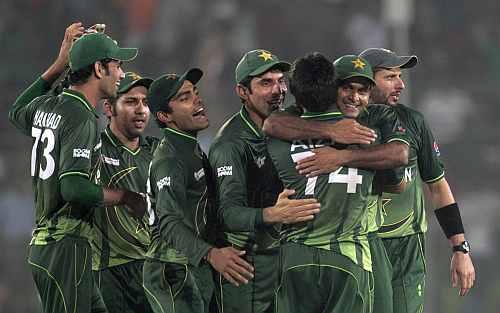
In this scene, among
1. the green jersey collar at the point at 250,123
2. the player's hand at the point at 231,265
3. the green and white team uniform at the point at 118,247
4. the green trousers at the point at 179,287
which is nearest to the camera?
the player's hand at the point at 231,265

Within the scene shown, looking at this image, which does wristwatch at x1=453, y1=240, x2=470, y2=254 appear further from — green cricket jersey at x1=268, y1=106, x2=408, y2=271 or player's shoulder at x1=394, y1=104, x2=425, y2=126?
green cricket jersey at x1=268, y1=106, x2=408, y2=271

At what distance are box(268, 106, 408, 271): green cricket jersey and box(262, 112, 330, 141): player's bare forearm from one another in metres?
0.04

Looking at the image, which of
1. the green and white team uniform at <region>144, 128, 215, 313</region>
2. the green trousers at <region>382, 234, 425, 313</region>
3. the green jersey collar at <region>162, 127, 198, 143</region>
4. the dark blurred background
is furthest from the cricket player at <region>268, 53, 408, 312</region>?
the dark blurred background

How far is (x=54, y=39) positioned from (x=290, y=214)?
42.4 ft

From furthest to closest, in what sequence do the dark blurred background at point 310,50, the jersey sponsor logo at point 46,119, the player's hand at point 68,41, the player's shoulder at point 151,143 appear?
the dark blurred background at point 310,50 < the player's shoulder at point 151,143 < the player's hand at point 68,41 < the jersey sponsor logo at point 46,119

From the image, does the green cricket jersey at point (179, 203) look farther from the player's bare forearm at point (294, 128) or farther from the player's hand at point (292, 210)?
the player's bare forearm at point (294, 128)

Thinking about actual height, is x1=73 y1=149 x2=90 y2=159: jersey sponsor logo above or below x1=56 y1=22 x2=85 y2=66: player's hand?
below

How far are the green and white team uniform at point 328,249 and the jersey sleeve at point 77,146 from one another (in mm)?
1105

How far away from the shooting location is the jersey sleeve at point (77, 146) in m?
6.10

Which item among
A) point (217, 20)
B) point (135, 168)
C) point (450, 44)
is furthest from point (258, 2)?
point (135, 168)

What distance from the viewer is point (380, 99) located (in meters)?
7.08

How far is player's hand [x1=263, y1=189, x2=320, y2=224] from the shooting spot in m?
5.66

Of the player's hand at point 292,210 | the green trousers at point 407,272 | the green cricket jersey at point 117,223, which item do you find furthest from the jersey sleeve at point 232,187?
the green trousers at point 407,272

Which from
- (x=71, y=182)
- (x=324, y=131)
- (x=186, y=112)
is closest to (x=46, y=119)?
(x=71, y=182)
